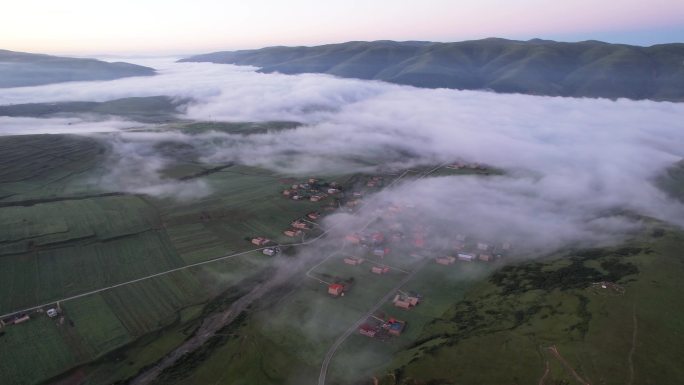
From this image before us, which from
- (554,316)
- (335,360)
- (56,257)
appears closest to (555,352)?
(554,316)

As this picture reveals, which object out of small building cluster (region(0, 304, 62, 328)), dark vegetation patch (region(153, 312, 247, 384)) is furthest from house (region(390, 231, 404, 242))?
small building cluster (region(0, 304, 62, 328))

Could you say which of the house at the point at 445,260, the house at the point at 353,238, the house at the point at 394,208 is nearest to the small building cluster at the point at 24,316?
the house at the point at 353,238

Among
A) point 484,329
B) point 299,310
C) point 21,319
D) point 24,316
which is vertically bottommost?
point 299,310

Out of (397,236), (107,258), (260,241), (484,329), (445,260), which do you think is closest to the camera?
(484,329)

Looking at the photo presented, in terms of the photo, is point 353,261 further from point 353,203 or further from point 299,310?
point 353,203

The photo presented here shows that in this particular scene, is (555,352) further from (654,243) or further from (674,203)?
(674,203)

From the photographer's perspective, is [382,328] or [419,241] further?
[419,241]

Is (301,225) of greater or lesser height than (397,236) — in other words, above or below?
below

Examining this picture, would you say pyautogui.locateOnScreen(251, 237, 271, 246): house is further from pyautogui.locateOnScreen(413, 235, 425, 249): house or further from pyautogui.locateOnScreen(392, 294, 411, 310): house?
pyautogui.locateOnScreen(392, 294, 411, 310): house

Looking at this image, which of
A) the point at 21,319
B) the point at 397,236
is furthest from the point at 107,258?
the point at 397,236
